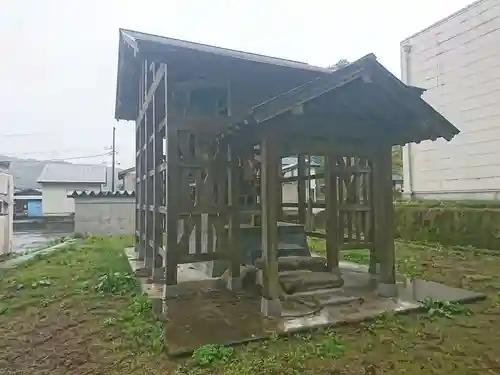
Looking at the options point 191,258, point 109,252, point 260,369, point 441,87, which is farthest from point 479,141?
point 109,252

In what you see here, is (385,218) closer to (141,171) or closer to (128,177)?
(141,171)

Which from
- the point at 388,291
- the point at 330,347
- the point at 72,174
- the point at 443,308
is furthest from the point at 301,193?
the point at 72,174

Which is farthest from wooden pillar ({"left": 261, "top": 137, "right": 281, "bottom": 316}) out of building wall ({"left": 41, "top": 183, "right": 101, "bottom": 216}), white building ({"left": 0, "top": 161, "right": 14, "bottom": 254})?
building wall ({"left": 41, "top": 183, "right": 101, "bottom": 216})

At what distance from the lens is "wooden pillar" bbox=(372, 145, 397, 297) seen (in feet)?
17.4

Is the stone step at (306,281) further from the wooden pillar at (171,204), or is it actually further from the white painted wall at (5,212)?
the white painted wall at (5,212)

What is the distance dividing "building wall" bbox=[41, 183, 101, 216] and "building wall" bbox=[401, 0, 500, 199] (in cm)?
2291

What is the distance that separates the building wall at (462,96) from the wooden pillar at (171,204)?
815 centimetres

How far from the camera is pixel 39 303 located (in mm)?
5410

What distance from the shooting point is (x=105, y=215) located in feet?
55.5

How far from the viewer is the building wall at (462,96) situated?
9719 millimetres

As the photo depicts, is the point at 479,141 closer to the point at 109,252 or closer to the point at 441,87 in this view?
the point at 441,87

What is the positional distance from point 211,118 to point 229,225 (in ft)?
5.46

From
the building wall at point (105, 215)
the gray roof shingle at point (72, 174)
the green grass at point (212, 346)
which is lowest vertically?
the green grass at point (212, 346)

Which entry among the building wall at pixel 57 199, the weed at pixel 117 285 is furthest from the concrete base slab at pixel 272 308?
the building wall at pixel 57 199
